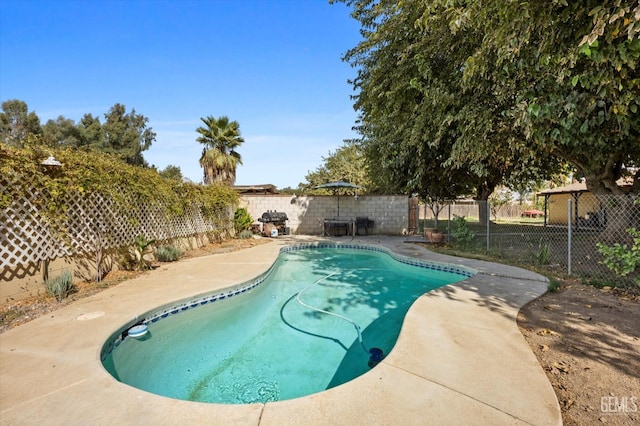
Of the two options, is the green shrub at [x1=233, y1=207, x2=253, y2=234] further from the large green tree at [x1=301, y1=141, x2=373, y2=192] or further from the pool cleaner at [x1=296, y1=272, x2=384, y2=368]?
the large green tree at [x1=301, y1=141, x2=373, y2=192]

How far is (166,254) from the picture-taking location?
6.84 metres

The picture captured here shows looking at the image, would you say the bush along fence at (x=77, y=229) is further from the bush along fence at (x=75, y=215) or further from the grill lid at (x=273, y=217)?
the grill lid at (x=273, y=217)

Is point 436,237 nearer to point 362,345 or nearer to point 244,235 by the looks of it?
point 362,345

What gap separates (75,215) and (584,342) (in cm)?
712

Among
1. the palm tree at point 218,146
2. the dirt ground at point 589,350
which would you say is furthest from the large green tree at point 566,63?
the palm tree at point 218,146

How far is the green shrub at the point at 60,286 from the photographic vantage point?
4.08m

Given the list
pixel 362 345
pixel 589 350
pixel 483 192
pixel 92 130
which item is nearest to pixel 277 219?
pixel 362 345

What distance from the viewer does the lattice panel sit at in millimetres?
3914

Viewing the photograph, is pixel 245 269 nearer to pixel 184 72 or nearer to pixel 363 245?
pixel 363 245

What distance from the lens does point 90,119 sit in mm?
25422

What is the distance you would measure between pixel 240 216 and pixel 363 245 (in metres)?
5.12

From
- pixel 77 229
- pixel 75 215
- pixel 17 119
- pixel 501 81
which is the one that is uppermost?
pixel 17 119

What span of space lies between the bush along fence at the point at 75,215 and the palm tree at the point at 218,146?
27.6 ft

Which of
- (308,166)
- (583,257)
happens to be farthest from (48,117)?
(583,257)
